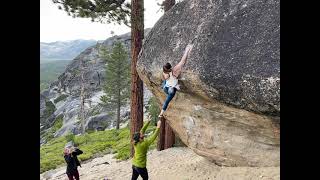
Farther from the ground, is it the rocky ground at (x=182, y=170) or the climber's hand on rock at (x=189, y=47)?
the climber's hand on rock at (x=189, y=47)

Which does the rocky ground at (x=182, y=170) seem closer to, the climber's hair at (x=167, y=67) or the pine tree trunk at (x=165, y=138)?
the pine tree trunk at (x=165, y=138)

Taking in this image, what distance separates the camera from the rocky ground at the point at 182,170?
11.5m

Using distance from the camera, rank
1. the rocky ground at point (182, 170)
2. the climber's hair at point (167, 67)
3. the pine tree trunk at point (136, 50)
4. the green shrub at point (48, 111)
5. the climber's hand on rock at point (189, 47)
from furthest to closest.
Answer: the green shrub at point (48, 111), the pine tree trunk at point (136, 50), the rocky ground at point (182, 170), the climber's hand on rock at point (189, 47), the climber's hair at point (167, 67)

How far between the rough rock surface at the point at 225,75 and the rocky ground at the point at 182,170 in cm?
26

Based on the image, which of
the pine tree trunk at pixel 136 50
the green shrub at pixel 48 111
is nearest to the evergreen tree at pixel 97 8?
the pine tree trunk at pixel 136 50

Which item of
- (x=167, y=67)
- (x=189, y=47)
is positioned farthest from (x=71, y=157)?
(x=189, y=47)

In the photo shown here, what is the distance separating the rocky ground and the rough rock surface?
0.86 ft

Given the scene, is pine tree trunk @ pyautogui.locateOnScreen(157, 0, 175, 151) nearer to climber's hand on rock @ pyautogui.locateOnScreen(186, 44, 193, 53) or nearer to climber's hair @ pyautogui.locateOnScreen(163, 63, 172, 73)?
climber's hand on rock @ pyautogui.locateOnScreen(186, 44, 193, 53)

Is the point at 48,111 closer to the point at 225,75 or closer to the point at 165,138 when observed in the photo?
the point at 165,138

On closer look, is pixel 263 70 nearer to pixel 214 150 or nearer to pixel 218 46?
pixel 218 46

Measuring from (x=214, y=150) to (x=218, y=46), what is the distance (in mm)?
3375

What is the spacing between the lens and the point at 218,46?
10.6 metres

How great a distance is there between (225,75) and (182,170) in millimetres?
4846

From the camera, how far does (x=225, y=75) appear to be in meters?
10.2
